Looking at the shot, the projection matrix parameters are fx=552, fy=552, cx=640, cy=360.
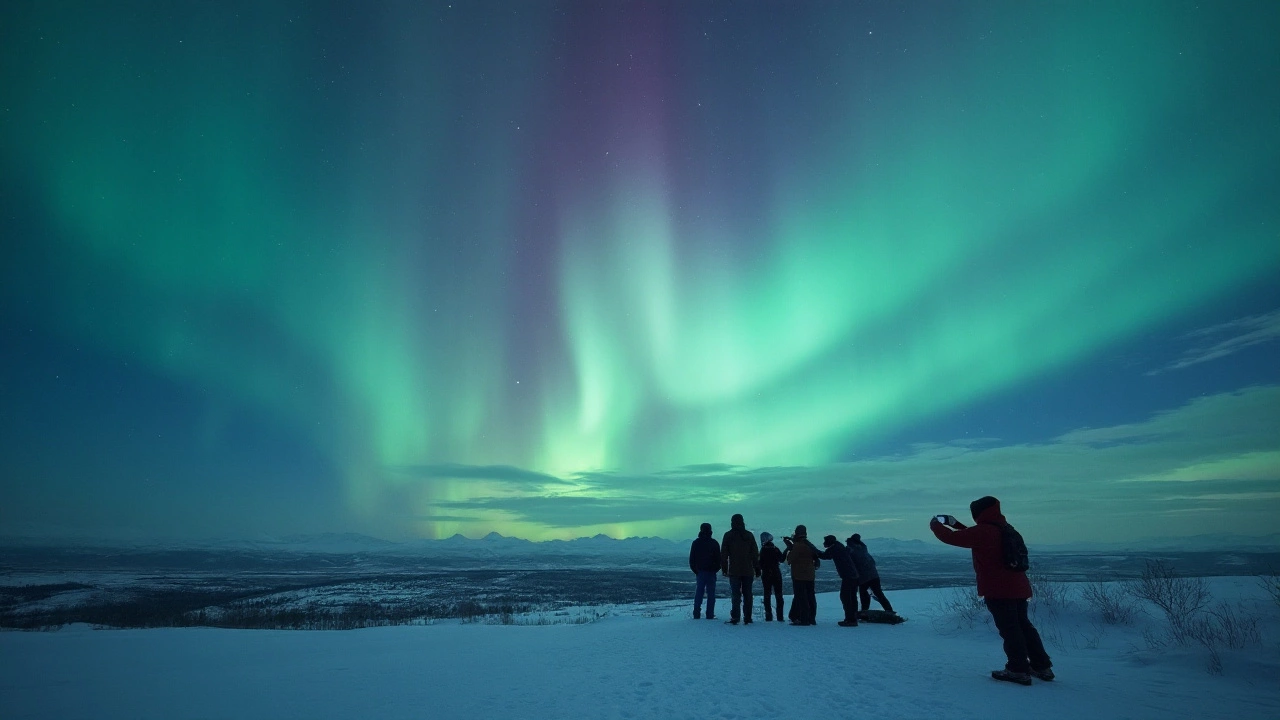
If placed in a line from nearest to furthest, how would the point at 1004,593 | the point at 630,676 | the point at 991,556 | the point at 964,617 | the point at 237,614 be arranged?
the point at 1004,593 → the point at 991,556 → the point at 630,676 → the point at 964,617 → the point at 237,614

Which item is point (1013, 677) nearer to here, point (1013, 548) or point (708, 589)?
point (1013, 548)

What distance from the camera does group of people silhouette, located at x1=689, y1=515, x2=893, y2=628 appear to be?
12953 mm

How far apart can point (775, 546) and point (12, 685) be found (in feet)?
44.2

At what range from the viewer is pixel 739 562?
1312cm

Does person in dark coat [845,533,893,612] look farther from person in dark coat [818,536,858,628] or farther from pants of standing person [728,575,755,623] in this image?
pants of standing person [728,575,755,623]

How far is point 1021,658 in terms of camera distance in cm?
671

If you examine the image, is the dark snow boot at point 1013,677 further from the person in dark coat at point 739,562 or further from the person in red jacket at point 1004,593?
the person in dark coat at point 739,562

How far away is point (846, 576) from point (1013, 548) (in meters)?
6.77

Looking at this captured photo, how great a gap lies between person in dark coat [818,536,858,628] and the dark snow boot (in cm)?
593

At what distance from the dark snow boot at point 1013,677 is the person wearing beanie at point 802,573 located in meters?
5.99

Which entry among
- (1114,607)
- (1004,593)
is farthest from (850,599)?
(1004,593)

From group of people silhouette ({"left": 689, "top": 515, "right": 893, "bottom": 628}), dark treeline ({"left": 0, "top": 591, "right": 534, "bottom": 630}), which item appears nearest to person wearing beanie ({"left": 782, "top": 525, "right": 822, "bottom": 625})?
group of people silhouette ({"left": 689, "top": 515, "right": 893, "bottom": 628})

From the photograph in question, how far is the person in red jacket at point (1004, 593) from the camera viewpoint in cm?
671

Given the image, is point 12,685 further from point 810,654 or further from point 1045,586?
point 1045,586
